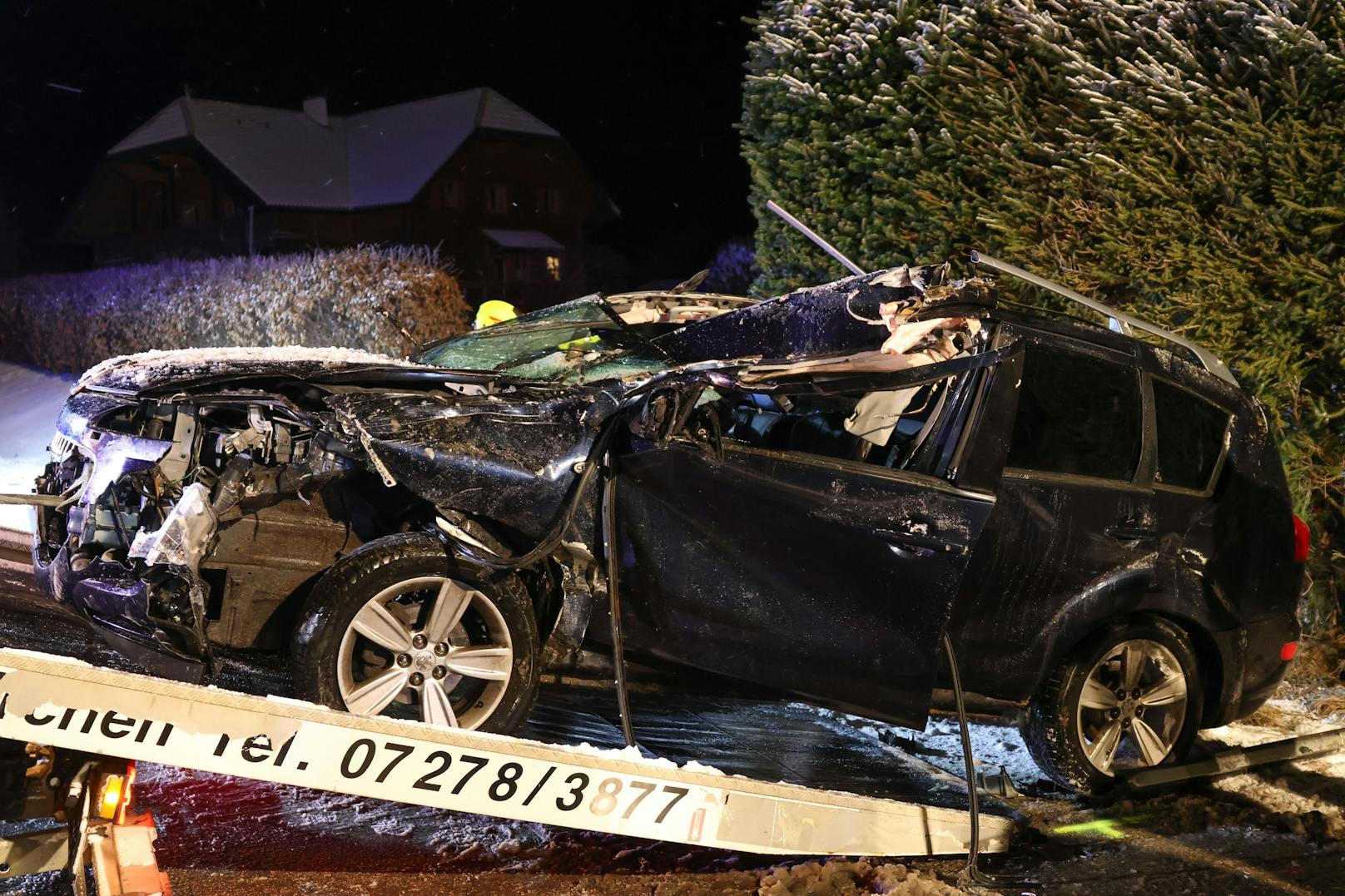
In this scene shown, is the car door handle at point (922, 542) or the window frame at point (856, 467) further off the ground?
the window frame at point (856, 467)

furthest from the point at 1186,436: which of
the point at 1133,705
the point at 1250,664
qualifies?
the point at 1133,705

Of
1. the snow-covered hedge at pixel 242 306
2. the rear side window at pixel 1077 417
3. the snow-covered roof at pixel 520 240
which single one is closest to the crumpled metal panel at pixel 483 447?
the rear side window at pixel 1077 417

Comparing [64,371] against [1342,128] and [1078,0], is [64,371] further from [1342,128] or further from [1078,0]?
[1342,128]

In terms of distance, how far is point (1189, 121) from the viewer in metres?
6.53

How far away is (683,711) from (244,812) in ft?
6.89

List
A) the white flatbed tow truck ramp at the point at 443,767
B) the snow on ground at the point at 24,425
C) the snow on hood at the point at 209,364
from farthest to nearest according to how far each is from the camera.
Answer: the snow on ground at the point at 24,425 < the snow on hood at the point at 209,364 < the white flatbed tow truck ramp at the point at 443,767

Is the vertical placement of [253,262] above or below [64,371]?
above

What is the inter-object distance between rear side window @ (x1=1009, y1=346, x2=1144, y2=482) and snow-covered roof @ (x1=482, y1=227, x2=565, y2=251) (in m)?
34.4

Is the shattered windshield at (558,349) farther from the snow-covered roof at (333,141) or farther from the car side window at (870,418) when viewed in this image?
the snow-covered roof at (333,141)

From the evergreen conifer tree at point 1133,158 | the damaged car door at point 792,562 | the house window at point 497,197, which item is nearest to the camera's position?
the damaged car door at point 792,562

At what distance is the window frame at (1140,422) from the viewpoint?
4.69m

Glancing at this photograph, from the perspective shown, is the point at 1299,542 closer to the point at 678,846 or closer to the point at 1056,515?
→ the point at 1056,515

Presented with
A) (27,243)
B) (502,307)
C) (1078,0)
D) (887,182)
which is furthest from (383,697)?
(27,243)

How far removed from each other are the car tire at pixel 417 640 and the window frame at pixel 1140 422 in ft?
6.56
